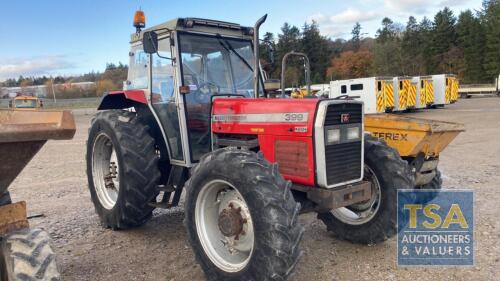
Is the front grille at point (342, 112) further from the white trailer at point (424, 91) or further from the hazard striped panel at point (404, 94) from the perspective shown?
the white trailer at point (424, 91)

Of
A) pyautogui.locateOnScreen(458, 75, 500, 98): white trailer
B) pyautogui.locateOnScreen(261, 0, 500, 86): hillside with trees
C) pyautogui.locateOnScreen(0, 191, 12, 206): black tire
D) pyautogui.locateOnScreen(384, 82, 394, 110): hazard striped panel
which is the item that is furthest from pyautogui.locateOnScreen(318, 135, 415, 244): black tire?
pyautogui.locateOnScreen(261, 0, 500, 86): hillside with trees

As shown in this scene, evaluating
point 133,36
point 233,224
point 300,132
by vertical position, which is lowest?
point 233,224

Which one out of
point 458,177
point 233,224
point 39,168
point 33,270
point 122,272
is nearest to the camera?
point 33,270

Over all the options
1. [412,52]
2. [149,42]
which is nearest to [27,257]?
[149,42]

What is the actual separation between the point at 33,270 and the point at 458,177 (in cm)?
753

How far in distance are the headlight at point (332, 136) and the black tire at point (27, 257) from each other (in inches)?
95.3

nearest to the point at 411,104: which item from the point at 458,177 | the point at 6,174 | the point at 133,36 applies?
the point at 458,177

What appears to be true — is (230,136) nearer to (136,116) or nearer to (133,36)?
(136,116)

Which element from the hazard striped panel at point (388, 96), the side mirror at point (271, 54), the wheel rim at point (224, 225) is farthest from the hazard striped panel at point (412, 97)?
the wheel rim at point (224, 225)

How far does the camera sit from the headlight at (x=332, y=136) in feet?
13.1

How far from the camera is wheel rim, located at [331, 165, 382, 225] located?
477 cm

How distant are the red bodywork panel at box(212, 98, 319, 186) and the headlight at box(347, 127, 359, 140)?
1.59ft

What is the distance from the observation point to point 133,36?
5.88m

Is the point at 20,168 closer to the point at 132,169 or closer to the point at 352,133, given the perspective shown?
the point at 132,169
